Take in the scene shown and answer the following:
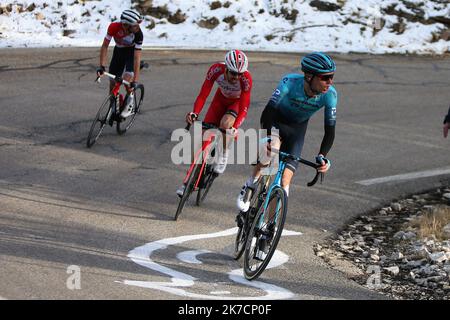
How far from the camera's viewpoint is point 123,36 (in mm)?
13430

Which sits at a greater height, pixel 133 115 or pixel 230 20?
pixel 133 115

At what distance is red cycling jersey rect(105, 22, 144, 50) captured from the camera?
13.3 metres

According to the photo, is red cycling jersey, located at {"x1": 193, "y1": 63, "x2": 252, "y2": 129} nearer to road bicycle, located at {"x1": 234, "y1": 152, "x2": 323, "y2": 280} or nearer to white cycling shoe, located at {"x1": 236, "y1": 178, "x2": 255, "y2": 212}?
white cycling shoe, located at {"x1": 236, "y1": 178, "x2": 255, "y2": 212}

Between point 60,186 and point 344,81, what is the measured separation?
935cm

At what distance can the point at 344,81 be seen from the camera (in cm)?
1867

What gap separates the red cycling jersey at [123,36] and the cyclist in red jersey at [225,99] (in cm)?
330

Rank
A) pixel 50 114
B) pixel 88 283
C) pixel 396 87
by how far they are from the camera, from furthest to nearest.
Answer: pixel 396 87 → pixel 50 114 → pixel 88 283

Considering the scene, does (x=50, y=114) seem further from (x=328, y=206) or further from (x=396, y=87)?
(x=396, y=87)

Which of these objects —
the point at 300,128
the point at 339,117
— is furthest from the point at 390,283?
the point at 339,117

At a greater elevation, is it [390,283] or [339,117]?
[390,283]

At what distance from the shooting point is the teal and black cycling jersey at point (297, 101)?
27.2 feet

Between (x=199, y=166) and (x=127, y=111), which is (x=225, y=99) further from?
(x=127, y=111)

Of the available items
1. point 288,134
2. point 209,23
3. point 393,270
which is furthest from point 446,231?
point 209,23

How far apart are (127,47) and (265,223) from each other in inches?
247
